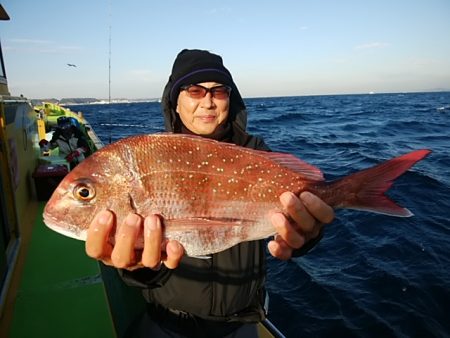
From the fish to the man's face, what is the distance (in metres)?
0.95

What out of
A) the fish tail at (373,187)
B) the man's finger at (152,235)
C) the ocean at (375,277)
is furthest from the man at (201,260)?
the ocean at (375,277)

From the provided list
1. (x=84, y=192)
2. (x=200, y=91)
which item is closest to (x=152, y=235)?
(x=84, y=192)

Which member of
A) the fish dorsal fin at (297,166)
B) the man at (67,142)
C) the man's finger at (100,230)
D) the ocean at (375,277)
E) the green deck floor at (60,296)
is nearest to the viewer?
the man's finger at (100,230)

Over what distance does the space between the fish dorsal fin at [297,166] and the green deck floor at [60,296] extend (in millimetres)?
2184

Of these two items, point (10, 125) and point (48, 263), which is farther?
point (10, 125)

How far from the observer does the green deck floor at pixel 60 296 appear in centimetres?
281

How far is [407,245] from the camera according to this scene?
Result: 299 inches

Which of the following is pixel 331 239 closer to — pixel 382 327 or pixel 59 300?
pixel 382 327

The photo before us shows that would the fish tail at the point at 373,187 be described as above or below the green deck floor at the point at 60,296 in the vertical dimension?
above

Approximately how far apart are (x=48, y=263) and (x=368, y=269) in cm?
645

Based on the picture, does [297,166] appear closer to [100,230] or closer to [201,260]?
[201,260]

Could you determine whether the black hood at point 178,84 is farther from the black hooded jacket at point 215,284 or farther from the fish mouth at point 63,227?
the fish mouth at point 63,227

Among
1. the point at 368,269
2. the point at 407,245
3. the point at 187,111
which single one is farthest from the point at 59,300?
the point at 407,245

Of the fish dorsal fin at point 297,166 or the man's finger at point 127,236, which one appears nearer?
the man's finger at point 127,236
